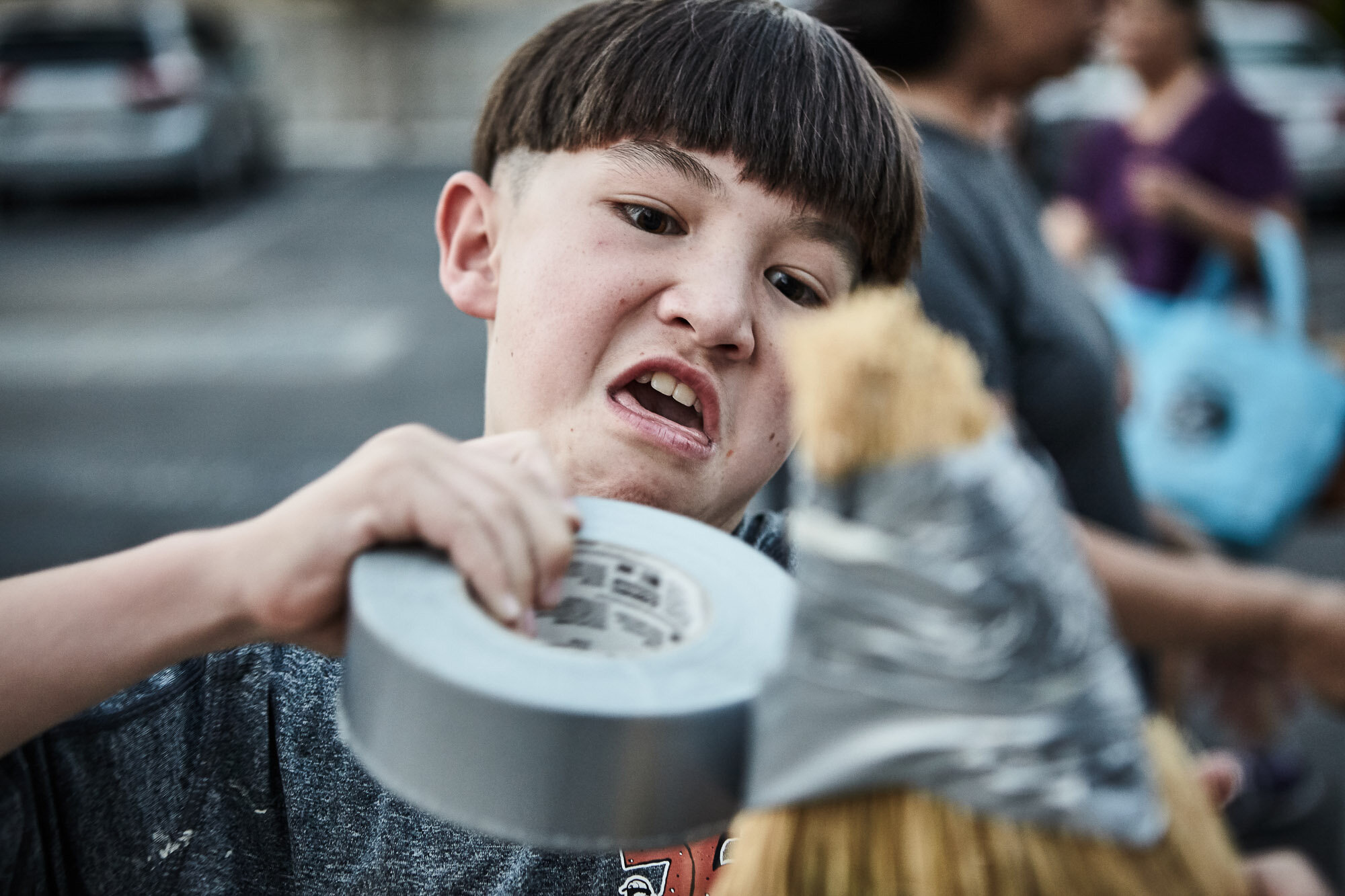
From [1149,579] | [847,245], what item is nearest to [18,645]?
[847,245]

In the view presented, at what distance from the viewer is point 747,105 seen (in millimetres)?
1346

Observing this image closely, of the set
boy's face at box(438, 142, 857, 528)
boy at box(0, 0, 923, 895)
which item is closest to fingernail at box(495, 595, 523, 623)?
boy at box(0, 0, 923, 895)

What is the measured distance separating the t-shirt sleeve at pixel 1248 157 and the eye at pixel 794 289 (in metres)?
3.06

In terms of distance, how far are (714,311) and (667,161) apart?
20cm

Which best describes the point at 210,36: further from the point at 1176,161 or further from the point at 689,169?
the point at 689,169

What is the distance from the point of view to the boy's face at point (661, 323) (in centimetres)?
125

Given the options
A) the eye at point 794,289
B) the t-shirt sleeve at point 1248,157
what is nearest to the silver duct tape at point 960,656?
the eye at point 794,289

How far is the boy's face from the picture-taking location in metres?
1.25

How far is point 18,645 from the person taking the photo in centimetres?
100

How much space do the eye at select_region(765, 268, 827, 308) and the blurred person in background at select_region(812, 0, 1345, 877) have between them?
21.3 inches

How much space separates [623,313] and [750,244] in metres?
0.15

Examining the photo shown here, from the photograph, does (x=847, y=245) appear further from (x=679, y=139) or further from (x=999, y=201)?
(x=999, y=201)

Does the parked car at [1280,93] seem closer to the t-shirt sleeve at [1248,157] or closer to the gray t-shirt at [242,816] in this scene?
the t-shirt sleeve at [1248,157]

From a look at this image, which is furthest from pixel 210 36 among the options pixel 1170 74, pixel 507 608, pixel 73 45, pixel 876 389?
pixel 876 389
